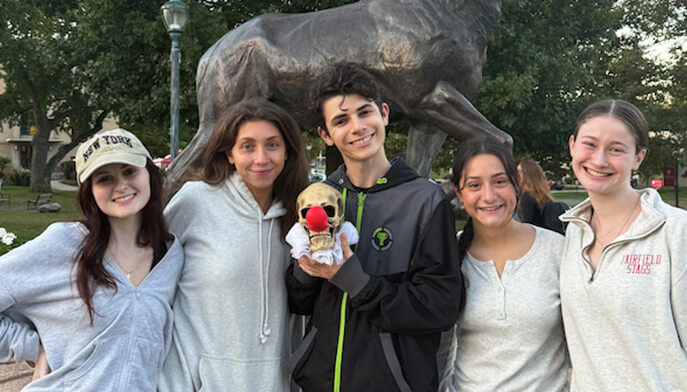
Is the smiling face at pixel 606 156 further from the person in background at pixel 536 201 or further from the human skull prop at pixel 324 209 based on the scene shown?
the person in background at pixel 536 201

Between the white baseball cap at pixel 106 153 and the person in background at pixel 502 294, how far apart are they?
132 cm

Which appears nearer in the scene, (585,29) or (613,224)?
(613,224)

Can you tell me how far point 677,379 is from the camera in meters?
1.84

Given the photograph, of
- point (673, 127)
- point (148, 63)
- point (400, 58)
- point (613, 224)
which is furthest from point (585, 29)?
point (613, 224)

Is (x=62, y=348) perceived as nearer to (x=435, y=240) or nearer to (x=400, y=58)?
(x=435, y=240)

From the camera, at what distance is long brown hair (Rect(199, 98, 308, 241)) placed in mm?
2357

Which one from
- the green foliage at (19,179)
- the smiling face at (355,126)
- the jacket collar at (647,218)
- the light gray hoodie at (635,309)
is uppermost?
the smiling face at (355,126)

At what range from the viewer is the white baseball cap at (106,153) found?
2102 mm

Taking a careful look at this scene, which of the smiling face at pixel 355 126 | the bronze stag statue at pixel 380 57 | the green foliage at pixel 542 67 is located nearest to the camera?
the smiling face at pixel 355 126

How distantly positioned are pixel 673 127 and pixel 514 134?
10.6 metres

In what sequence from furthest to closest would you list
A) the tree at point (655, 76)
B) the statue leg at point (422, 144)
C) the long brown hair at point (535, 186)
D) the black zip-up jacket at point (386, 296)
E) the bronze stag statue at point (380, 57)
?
the tree at point (655, 76)
the long brown hair at point (535, 186)
the statue leg at point (422, 144)
the bronze stag statue at point (380, 57)
the black zip-up jacket at point (386, 296)

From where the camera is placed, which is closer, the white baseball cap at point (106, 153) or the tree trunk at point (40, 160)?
the white baseball cap at point (106, 153)

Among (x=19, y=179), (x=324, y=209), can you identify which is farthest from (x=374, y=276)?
(x=19, y=179)

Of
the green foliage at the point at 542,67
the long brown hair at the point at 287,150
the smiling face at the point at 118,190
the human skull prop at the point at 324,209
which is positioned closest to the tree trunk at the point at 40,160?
the green foliage at the point at 542,67
